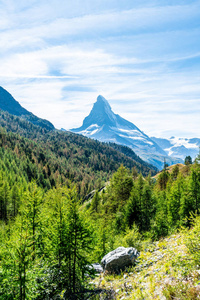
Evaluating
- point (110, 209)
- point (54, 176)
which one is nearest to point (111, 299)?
point (110, 209)

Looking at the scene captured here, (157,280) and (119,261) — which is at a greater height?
(157,280)

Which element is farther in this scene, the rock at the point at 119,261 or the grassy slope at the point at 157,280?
the rock at the point at 119,261

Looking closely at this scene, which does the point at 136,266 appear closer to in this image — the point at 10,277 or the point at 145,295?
the point at 145,295

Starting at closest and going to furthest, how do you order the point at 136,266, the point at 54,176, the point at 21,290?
the point at 21,290 < the point at 136,266 < the point at 54,176

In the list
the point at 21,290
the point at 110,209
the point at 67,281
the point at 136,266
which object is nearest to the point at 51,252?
the point at 67,281

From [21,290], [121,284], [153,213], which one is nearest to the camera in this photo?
[21,290]

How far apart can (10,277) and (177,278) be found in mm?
8731

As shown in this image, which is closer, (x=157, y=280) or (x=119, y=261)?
(x=157, y=280)

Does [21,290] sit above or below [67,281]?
above

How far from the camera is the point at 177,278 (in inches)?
336

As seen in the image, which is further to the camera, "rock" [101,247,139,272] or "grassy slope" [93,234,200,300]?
"rock" [101,247,139,272]

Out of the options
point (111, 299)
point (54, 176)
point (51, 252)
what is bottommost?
point (54, 176)

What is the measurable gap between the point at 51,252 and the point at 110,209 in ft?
95.6

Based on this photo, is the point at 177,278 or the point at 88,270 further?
the point at 88,270
